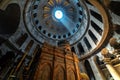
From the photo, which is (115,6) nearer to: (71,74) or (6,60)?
(71,74)

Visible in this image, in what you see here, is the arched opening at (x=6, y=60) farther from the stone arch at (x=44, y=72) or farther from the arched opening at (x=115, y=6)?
the arched opening at (x=115, y=6)

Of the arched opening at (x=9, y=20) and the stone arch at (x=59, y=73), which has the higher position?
the arched opening at (x=9, y=20)

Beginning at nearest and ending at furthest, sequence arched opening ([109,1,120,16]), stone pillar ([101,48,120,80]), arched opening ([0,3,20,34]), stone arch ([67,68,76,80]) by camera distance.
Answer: stone arch ([67,68,76,80]) → arched opening ([109,1,120,16]) → stone pillar ([101,48,120,80]) → arched opening ([0,3,20,34])

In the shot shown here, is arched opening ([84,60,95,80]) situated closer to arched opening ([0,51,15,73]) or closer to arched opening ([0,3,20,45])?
arched opening ([0,51,15,73])

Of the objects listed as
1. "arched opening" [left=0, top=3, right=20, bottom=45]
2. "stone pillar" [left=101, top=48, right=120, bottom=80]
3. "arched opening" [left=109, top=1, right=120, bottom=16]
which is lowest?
"stone pillar" [left=101, top=48, right=120, bottom=80]

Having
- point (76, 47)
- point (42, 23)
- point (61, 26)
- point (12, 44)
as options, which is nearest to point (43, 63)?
point (12, 44)

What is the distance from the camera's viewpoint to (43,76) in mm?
5922

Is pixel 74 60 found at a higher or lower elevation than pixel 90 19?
lower

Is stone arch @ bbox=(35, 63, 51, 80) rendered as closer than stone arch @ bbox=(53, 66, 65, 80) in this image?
Yes

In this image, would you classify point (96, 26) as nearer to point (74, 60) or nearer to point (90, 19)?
point (90, 19)

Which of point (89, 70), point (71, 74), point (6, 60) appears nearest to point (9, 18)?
point (6, 60)

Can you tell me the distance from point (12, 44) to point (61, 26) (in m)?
9.69

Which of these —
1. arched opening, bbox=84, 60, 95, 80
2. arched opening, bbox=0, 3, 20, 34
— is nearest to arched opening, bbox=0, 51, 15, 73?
arched opening, bbox=0, 3, 20, 34

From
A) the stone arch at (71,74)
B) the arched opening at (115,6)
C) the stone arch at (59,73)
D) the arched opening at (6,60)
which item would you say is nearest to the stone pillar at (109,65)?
the arched opening at (115,6)
